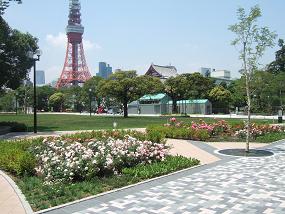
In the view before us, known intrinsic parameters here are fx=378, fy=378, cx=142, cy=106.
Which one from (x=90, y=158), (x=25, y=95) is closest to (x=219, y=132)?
(x=90, y=158)

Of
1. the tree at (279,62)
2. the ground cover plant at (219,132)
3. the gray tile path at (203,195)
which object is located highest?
the tree at (279,62)

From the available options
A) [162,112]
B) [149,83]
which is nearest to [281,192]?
[149,83]

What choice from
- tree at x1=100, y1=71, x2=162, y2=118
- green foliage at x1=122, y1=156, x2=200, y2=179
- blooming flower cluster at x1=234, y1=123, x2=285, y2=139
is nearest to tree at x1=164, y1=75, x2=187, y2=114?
tree at x1=100, y1=71, x2=162, y2=118

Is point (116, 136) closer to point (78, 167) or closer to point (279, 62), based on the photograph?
point (78, 167)

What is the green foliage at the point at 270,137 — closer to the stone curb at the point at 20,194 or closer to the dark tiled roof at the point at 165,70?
the stone curb at the point at 20,194

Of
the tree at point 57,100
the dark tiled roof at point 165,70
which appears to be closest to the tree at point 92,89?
the tree at point 57,100

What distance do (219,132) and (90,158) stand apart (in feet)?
43.7

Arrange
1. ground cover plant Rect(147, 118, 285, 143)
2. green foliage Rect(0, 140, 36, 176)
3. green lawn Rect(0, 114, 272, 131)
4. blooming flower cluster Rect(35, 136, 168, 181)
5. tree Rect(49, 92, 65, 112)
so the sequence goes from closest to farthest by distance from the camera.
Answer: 1. blooming flower cluster Rect(35, 136, 168, 181)
2. green foliage Rect(0, 140, 36, 176)
3. ground cover plant Rect(147, 118, 285, 143)
4. green lawn Rect(0, 114, 272, 131)
5. tree Rect(49, 92, 65, 112)

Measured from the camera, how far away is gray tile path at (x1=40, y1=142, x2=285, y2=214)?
7418mm

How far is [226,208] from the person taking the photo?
295 inches

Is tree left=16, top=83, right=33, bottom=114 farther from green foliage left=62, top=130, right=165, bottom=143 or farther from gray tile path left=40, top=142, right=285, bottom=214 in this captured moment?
gray tile path left=40, top=142, right=285, bottom=214

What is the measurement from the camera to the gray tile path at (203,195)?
742cm

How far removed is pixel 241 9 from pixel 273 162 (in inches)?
246

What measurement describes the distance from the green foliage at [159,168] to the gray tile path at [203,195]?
1.53 feet
